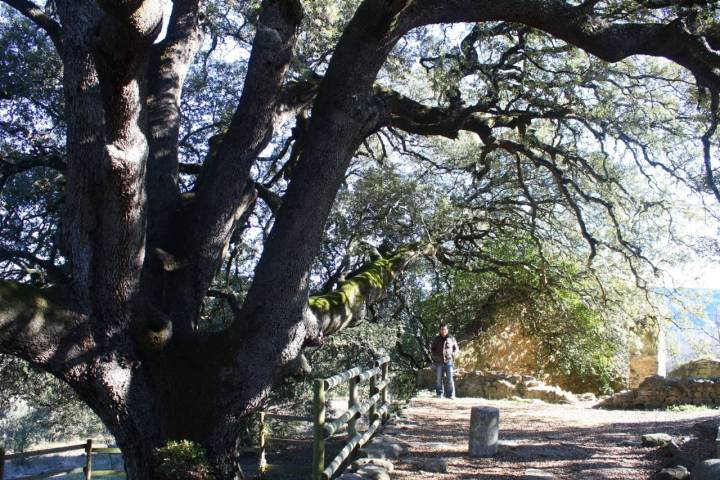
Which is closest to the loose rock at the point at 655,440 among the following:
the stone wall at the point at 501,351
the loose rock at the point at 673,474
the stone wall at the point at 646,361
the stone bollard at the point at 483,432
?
the loose rock at the point at 673,474

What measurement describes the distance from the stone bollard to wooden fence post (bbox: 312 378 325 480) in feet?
7.31

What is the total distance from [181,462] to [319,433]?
121 cm

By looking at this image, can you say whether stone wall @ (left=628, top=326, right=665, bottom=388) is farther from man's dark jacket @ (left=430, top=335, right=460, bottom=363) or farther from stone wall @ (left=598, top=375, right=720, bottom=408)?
man's dark jacket @ (left=430, top=335, right=460, bottom=363)

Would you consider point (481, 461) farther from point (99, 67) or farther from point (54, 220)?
point (54, 220)

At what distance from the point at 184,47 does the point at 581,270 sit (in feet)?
35.0

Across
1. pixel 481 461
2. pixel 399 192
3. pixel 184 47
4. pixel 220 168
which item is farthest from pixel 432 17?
pixel 399 192

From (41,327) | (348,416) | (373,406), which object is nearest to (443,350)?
(373,406)

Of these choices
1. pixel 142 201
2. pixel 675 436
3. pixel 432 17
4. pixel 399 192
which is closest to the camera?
pixel 142 201

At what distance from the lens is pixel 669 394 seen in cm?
1329

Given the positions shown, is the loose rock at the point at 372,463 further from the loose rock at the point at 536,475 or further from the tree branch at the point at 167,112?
the tree branch at the point at 167,112

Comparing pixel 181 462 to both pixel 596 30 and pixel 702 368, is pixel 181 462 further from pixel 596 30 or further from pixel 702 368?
pixel 702 368

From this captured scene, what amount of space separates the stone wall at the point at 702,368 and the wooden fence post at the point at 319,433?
12982 mm

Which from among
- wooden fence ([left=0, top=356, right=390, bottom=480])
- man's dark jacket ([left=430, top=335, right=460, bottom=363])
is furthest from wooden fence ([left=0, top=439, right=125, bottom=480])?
man's dark jacket ([left=430, top=335, right=460, bottom=363])

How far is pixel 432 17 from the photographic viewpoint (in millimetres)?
5652
